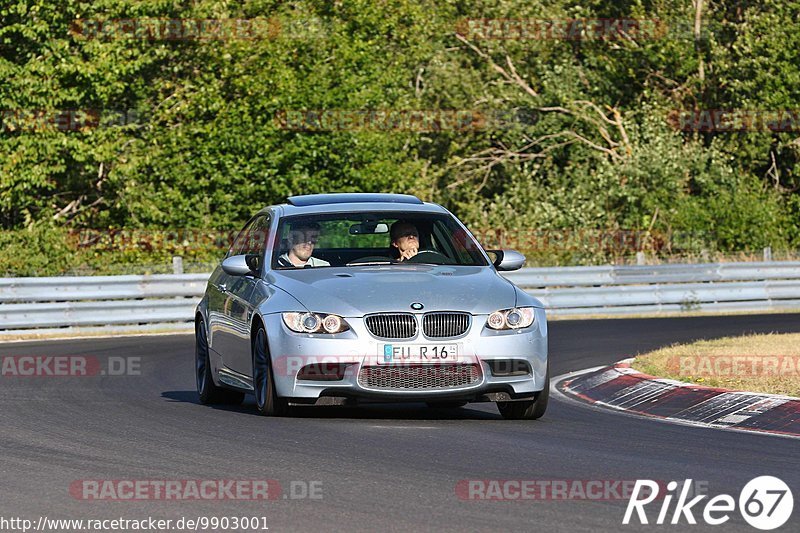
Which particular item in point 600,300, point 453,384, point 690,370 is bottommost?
point 600,300

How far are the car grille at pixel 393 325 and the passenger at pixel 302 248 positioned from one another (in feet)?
4.75

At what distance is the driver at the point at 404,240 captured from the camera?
12562 mm

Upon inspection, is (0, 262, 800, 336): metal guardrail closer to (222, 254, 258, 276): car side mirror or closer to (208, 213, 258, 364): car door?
(208, 213, 258, 364): car door

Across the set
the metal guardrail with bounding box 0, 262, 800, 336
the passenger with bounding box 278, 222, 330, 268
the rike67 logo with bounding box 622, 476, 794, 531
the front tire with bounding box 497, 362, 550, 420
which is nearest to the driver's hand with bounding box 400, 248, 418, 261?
the passenger with bounding box 278, 222, 330, 268

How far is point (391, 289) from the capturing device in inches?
439

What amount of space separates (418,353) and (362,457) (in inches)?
72.2

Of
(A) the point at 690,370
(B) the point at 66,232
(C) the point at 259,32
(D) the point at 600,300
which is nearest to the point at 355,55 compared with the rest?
(C) the point at 259,32

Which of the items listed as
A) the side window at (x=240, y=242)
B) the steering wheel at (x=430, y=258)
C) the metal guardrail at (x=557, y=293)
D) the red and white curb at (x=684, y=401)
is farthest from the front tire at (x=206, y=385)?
the metal guardrail at (x=557, y=293)

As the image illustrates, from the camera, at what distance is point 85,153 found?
3425 centimetres

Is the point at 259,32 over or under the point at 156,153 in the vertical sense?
over

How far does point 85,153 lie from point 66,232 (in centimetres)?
256

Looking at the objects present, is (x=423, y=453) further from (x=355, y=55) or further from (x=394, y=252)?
(x=355, y=55)

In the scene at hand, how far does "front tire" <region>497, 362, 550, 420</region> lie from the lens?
1143 centimetres

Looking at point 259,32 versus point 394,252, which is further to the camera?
point 259,32
